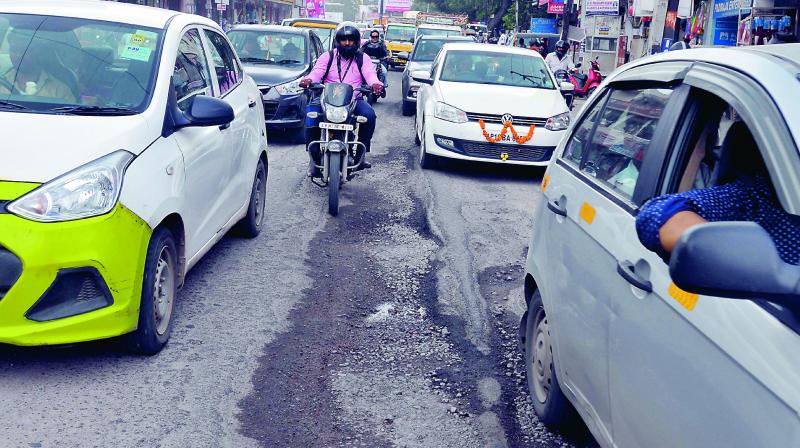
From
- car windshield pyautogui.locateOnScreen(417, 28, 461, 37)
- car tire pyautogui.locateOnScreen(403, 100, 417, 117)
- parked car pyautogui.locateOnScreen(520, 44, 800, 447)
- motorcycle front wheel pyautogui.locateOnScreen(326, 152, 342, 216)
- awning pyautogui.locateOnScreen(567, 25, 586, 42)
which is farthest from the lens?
awning pyautogui.locateOnScreen(567, 25, 586, 42)

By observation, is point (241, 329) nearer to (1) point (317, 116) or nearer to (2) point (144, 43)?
(2) point (144, 43)

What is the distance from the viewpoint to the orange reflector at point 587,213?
3.74 meters

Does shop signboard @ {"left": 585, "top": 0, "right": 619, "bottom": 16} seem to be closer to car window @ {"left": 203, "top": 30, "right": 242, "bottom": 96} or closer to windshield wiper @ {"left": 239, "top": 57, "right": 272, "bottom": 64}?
windshield wiper @ {"left": 239, "top": 57, "right": 272, "bottom": 64}

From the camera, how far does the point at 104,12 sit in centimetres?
591

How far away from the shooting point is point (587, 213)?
381 cm

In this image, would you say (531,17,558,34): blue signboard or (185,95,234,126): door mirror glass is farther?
(531,17,558,34): blue signboard

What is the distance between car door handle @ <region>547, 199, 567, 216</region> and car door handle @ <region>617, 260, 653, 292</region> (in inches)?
36.5

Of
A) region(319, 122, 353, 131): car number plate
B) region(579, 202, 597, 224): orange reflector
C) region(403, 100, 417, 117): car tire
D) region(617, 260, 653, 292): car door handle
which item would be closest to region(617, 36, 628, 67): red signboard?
region(403, 100, 417, 117): car tire

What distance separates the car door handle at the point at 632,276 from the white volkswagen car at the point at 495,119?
8.41 m

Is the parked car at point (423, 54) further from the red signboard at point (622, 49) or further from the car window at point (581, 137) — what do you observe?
the red signboard at point (622, 49)

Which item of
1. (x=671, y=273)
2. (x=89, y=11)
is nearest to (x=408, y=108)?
(x=89, y=11)

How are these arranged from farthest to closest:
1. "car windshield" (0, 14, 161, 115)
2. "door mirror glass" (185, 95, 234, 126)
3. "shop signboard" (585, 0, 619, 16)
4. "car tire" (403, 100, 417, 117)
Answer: "shop signboard" (585, 0, 619, 16), "car tire" (403, 100, 417, 117), "door mirror glass" (185, 95, 234, 126), "car windshield" (0, 14, 161, 115)

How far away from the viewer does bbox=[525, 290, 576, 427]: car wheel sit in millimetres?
4168

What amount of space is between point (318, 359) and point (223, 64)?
287 cm
